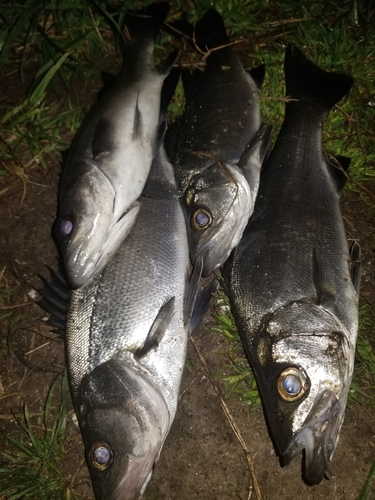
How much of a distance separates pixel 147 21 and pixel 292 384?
302 centimetres

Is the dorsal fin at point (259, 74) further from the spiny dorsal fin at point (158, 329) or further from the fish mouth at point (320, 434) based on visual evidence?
the fish mouth at point (320, 434)

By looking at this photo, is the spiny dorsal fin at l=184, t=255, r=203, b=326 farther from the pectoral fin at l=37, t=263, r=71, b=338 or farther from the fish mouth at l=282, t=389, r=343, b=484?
the fish mouth at l=282, t=389, r=343, b=484

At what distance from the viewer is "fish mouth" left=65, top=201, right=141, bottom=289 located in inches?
114

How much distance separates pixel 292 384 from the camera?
2.60 m

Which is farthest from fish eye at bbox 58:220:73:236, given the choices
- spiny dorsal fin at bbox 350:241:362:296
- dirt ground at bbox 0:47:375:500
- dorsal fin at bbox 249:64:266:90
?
spiny dorsal fin at bbox 350:241:362:296

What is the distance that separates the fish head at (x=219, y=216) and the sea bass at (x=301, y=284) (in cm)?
14

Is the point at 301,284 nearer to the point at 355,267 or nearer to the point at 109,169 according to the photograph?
the point at 355,267

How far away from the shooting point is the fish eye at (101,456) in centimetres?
271

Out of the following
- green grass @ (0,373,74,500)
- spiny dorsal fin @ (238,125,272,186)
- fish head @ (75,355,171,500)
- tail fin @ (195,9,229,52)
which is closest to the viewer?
fish head @ (75,355,171,500)

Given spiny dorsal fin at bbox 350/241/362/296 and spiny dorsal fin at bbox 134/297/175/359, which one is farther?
spiny dorsal fin at bbox 350/241/362/296

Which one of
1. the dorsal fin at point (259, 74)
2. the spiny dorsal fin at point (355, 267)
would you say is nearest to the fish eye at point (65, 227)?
the dorsal fin at point (259, 74)

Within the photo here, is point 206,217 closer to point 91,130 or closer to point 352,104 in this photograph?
point 91,130

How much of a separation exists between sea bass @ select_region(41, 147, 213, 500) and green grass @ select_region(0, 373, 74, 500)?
A: 573 mm

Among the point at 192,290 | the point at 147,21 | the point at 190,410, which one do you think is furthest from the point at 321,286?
the point at 147,21
